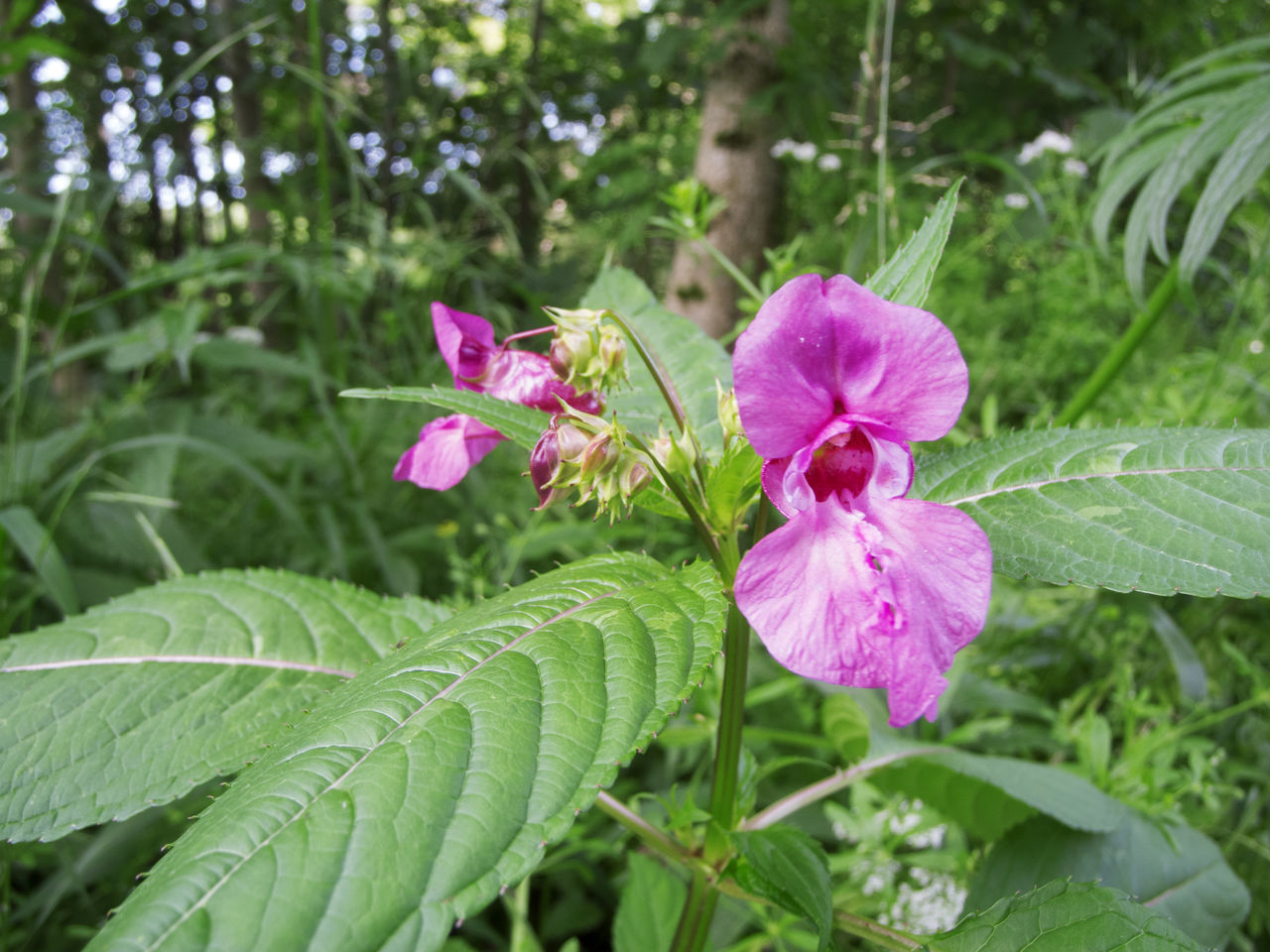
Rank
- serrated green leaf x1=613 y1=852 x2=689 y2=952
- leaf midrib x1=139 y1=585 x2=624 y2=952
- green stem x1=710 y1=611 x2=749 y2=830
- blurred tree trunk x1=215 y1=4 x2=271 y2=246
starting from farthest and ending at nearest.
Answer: blurred tree trunk x1=215 y1=4 x2=271 y2=246
serrated green leaf x1=613 y1=852 x2=689 y2=952
green stem x1=710 y1=611 x2=749 y2=830
leaf midrib x1=139 y1=585 x2=624 y2=952

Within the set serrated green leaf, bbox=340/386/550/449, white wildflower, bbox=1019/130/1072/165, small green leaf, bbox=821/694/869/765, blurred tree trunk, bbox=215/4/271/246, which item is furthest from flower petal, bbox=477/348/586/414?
white wildflower, bbox=1019/130/1072/165

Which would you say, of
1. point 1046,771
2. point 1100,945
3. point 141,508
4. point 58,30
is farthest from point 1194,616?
point 58,30

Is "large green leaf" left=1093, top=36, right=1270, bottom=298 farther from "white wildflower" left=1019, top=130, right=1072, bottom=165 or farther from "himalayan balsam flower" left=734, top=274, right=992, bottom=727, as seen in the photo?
"white wildflower" left=1019, top=130, right=1072, bottom=165

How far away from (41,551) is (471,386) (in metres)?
1.08

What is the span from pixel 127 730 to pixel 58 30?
26.1 feet

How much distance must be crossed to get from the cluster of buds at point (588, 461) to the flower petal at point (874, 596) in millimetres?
147

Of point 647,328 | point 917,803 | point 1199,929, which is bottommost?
point 917,803

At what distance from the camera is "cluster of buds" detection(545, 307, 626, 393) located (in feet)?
2.92

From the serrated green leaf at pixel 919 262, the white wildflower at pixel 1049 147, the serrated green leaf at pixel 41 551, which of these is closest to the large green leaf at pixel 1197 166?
the serrated green leaf at pixel 919 262

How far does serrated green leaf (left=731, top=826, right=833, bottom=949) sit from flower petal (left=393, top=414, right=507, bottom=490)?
1.82 feet

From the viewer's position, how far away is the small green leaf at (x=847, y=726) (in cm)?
154

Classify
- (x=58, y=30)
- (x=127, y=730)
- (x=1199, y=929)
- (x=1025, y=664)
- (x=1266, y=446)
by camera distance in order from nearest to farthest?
1. (x=1266, y=446)
2. (x=127, y=730)
3. (x=1199, y=929)
4. (x=1025, y=664)
5. (x=58, y=30)

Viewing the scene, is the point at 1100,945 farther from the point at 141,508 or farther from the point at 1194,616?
the point at 141,508

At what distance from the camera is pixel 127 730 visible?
40.7 inches
